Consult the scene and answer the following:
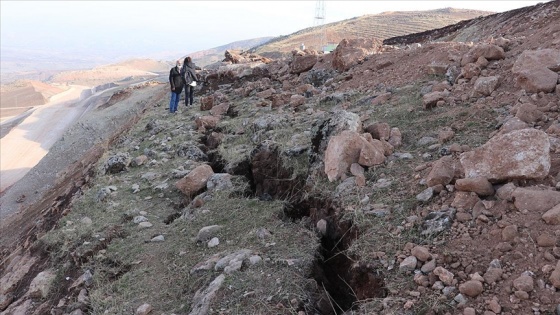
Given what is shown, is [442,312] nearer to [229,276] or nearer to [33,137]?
[229,276]

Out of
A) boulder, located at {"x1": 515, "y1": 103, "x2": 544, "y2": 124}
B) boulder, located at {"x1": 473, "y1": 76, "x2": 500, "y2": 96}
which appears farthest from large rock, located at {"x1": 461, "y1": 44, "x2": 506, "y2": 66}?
boulder, located at {"x1": 515, "y1": 103, "x2": 544, "y2": 124}

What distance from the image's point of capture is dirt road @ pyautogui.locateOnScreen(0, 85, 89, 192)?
21.2m

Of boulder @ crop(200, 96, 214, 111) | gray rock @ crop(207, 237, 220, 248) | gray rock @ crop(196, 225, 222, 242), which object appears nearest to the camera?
gray rock @ crop(207, 237, 220, 248)

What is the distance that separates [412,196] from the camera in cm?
343

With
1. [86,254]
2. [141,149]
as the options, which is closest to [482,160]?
[86,254]

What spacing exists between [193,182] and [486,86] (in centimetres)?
348

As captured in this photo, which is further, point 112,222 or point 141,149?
point 141,149

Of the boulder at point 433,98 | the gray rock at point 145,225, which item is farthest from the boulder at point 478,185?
the gray rock at point 145,225

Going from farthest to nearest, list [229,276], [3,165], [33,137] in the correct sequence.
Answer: [33,137] < [3,165] < [229,276]

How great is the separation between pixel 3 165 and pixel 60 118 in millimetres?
10628

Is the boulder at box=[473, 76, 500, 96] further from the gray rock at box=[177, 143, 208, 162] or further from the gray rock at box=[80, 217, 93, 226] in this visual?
A: the gray rock at box=[80, 217, 93, 226]

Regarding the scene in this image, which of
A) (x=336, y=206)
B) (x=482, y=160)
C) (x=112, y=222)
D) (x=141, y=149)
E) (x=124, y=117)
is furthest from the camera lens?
(x=124, y=117)

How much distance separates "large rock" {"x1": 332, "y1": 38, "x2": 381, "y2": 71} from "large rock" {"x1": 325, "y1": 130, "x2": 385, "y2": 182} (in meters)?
5.52

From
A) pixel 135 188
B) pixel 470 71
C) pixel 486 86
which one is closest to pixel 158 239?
pixel 135 188
